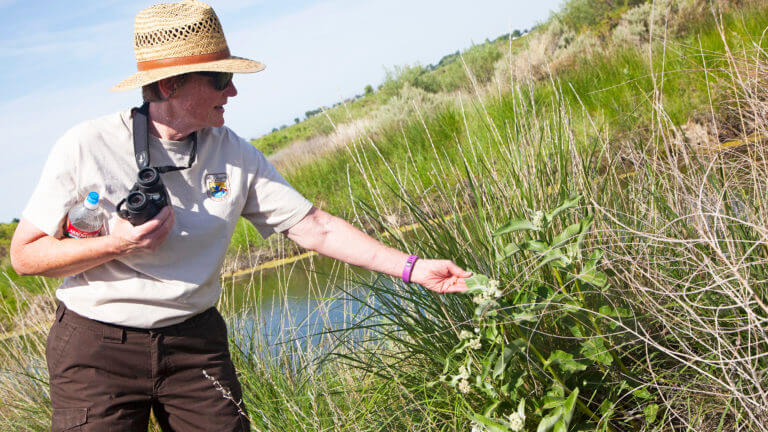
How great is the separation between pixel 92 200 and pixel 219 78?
0.54m

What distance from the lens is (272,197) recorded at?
2275 millimetres

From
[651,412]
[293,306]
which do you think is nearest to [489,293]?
[651,412]

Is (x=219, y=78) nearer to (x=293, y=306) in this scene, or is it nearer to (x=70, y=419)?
(x=70, y=419)

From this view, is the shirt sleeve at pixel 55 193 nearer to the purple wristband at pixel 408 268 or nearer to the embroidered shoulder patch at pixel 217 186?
the embroidered shoulder patch at pixel 217 186

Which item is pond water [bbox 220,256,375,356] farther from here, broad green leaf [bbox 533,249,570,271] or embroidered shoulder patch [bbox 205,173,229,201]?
broad green leaf [bbox 533,249,570,271]

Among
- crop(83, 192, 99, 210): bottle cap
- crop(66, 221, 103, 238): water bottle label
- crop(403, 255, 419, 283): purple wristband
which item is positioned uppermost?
crop(83, 192, 99, 210): bottle cap

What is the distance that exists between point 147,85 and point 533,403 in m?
1.62

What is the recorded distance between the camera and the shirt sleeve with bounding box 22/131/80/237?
6.05 feet

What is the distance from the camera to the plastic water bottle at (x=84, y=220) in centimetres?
186

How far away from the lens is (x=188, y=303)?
6.75 ft

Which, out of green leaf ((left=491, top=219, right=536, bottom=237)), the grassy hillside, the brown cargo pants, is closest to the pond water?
the grassy hillside

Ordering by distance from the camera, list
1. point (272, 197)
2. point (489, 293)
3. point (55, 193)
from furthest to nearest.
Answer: point (272, 197), point (55, 193), point (489, 293)

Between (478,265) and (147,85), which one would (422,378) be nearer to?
(478,265)

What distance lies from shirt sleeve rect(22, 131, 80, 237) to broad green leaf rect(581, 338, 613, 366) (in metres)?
1.58
